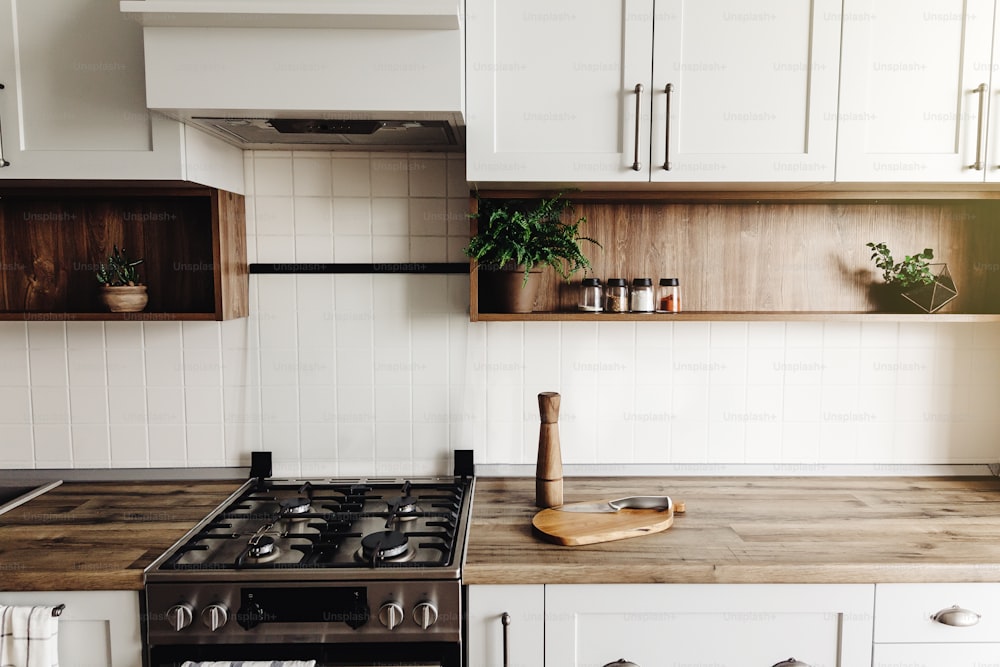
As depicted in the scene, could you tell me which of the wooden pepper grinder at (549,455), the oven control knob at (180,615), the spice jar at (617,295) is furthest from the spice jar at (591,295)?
the oven control knob at (180,615)

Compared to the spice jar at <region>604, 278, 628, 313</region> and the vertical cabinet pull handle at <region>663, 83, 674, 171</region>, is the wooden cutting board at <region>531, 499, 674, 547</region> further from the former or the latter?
the vertical cabinet pull handle at <region>663, 83, 674, 171</region>

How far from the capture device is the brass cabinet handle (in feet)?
4.95

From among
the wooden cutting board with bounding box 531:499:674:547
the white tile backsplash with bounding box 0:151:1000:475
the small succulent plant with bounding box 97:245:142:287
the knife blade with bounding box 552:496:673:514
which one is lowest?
the wooden cutting board with bounding box 531:499:674:547

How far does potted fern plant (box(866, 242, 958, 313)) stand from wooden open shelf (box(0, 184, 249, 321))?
1.93 metres

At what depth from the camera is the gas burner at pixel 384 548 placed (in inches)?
58.7

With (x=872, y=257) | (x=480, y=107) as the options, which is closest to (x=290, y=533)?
(x=480, y=107)

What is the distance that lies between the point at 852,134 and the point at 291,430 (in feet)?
5.83

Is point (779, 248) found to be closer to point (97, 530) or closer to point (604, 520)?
point (604, 520)

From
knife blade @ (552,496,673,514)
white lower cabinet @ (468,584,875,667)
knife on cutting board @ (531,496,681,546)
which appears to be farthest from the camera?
knife blade @ (552,496,673,514)

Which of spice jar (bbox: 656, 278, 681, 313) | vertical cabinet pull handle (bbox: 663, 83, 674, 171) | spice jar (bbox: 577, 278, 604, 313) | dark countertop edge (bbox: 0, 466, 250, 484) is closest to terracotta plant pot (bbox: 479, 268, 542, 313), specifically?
spice jar (bbox: 577, 278, 604, 313)

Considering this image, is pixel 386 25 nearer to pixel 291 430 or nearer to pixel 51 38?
pixel 51 38

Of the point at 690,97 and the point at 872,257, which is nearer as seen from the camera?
the point at 690,97

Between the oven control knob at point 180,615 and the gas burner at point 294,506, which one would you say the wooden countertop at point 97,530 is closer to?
the oven control knob at point 180,615

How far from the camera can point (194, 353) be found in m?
2.09
